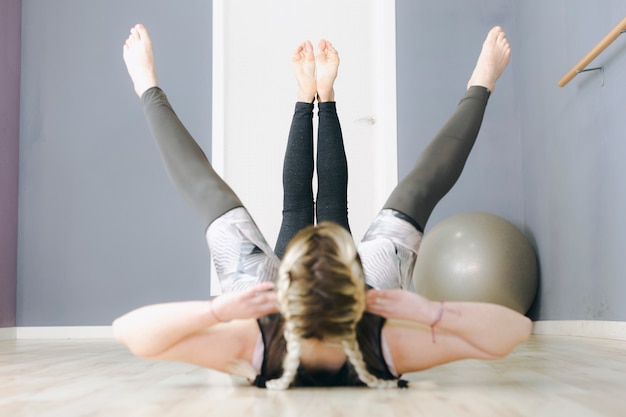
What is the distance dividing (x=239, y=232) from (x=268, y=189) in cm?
248

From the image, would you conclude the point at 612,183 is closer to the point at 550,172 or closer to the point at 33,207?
the point at 550,172

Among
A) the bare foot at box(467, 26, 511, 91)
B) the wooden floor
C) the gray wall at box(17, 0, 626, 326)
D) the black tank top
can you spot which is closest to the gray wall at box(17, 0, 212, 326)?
the gray wall at box(17, 0, 626, 326)

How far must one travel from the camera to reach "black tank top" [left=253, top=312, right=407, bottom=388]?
1569 mm

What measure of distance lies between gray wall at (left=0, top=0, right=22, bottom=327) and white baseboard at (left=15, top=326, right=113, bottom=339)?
0.31ft

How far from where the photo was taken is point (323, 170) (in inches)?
96.5

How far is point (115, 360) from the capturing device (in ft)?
8.70

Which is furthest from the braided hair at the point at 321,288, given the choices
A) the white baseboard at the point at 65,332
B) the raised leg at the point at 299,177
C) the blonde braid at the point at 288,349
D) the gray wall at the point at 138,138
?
the white baseboard at the point at 65,332

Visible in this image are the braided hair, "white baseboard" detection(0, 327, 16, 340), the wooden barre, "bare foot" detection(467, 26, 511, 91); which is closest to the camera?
the braided hair

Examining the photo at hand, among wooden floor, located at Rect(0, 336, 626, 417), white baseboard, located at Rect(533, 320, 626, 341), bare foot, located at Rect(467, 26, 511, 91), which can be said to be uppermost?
bare foot, located at Rect(467, 26, 511, 91)

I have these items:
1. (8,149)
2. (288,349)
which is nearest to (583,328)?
(288,349)

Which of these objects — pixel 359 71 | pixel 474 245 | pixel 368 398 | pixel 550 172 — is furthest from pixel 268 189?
pixel 368 398

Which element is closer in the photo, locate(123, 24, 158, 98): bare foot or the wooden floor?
the wooden floor

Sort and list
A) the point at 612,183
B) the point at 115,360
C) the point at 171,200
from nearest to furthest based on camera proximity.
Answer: the point at 115,360 → the point at 612,183 → the point at 171,200

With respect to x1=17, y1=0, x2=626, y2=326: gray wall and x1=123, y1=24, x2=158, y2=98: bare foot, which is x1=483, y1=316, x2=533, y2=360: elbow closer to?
x1=123, y1=24, x2=158, y2=98: bare foot
